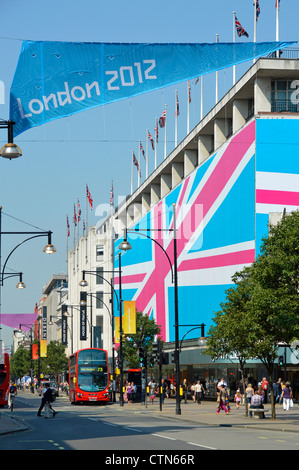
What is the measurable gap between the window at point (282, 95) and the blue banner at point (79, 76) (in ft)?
145

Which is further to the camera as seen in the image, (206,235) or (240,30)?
(206,235)

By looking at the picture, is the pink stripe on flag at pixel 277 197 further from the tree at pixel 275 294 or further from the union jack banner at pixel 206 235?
the tree at pixel 275 294

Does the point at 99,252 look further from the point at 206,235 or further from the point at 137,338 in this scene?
the point at 206,235

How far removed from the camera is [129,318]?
6456 centimetres

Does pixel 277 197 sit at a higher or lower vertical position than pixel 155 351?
higher

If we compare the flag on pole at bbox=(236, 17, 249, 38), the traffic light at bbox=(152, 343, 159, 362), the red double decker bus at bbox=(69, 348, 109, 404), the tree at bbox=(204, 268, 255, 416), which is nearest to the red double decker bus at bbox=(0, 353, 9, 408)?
the red double decker bus at bbox=(69, 348, 109, 404)

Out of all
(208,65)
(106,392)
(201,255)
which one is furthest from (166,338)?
(208,65)

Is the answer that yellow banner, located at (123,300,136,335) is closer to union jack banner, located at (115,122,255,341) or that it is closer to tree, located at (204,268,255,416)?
union jack banner, located at (115,122,255,341)

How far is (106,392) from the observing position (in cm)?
6041

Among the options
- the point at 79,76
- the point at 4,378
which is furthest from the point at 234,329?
the point at 4,378

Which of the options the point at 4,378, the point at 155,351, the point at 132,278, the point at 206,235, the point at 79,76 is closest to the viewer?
the point at 79,76

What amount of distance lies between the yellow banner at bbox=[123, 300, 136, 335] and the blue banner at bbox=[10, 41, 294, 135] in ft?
150

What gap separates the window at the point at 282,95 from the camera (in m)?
62.0

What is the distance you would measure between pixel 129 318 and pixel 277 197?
14764mm
